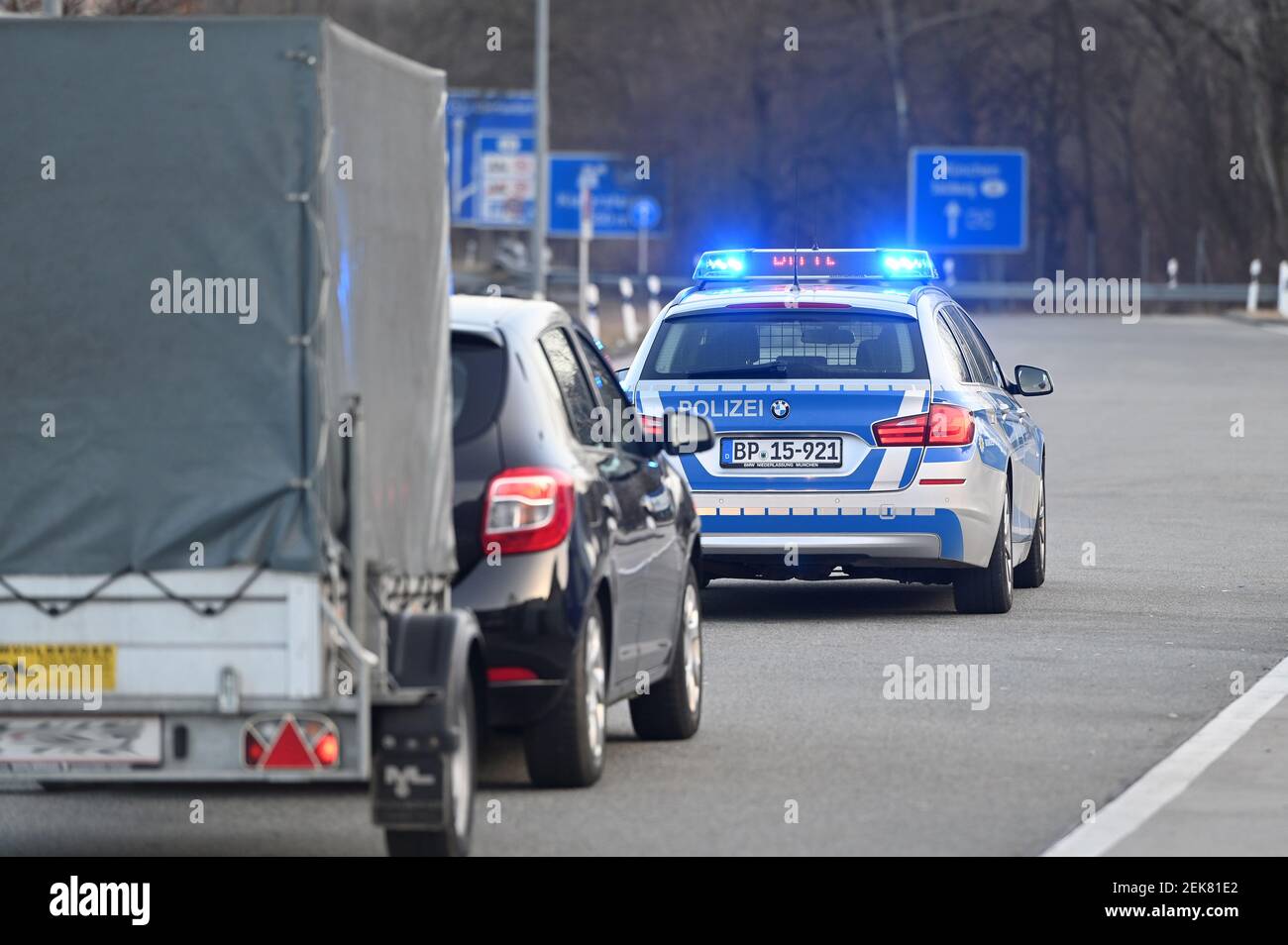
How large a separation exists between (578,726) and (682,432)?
1.48 metres

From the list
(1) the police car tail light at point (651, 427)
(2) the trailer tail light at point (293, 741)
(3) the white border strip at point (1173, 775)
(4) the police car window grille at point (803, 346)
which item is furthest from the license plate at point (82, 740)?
(4) the police car window grille at point (803, 346)

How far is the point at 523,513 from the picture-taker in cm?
860

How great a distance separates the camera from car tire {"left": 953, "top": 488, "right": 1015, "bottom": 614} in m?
13.9

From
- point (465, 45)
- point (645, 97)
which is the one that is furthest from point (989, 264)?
point (465, 45)

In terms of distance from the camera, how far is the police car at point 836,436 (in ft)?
43.9

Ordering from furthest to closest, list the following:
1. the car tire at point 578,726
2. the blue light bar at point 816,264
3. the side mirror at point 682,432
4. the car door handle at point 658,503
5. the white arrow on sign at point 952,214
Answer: the white arrow on sign at point 952,214 < the blue light bar at point 816,264 < the side mirror at point 682,432 < the car door handle at point 658,503 < the car tire at point 578,726

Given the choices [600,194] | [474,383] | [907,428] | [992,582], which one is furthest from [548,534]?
[600,194]

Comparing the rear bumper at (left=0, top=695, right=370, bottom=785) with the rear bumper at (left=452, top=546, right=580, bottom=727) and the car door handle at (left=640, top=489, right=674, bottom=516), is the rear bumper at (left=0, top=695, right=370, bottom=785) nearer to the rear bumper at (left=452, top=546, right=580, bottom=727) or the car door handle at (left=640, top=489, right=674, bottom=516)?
the rear bumper at (left=452, top=546, right=580, bottom=727)

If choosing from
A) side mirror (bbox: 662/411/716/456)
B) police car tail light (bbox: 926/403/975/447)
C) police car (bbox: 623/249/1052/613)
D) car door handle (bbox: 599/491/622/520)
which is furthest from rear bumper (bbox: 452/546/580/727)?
police car tail light (bbox: 926/403/975/447)

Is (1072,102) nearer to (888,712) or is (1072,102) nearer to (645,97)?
(645,97)

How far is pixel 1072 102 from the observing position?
252ft

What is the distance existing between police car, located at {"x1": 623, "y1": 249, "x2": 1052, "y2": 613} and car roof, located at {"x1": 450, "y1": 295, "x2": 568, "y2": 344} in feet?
12.7

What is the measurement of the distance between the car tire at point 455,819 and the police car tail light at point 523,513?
889 mm

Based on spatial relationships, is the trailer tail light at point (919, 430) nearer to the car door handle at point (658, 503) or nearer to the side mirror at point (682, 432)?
the car door handle at point (658, 503)
